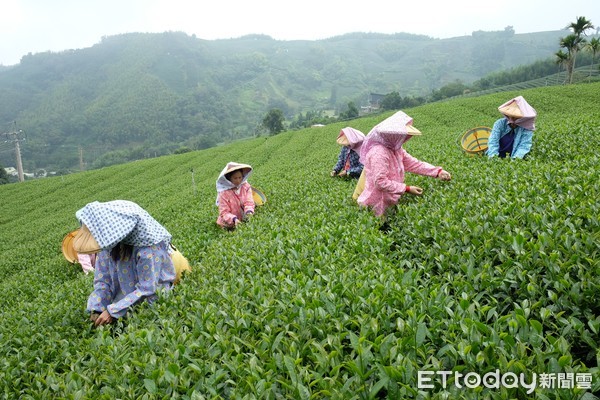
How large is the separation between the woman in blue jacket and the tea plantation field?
0.71m

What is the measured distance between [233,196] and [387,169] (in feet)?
8.32

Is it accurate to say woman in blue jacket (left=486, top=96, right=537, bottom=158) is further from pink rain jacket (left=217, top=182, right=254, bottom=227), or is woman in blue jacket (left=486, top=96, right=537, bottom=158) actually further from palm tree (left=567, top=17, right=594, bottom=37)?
palm tree (left=567, top=17, right=594, bottom=37)

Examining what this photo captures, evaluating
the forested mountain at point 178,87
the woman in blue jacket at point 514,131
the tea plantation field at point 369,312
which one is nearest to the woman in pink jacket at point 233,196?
the tea plantation field at point 369,312

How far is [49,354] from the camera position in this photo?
2863 mm

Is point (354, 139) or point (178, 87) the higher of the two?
point (178, 87)

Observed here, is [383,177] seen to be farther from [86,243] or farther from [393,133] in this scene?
[86,243]

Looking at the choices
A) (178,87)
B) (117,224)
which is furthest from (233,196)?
(178,87)

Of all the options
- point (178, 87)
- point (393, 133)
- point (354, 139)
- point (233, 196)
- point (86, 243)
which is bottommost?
point (233, 196)

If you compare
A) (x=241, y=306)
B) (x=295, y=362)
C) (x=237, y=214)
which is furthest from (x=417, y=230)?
Answer: (x=237, y=214)

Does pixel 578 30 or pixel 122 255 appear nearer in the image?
pixel 122 255

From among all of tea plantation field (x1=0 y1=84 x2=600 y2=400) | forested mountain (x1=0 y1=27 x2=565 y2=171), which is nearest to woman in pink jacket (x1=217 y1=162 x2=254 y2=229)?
tea plantation field (x1=0 y1=84 x2=600 y2=400)

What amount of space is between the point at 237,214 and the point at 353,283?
370cm

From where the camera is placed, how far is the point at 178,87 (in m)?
143

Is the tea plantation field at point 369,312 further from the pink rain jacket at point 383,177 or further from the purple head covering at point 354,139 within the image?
the purple head covering at point 354,139
